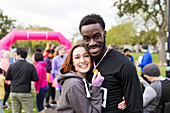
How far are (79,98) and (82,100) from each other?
1.4 inches

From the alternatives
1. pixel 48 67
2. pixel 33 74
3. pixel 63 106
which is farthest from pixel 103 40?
pixel 48 67

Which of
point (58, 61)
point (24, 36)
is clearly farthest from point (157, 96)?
point (24, 36)

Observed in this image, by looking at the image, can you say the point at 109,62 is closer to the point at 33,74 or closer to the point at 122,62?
the point at 122,62

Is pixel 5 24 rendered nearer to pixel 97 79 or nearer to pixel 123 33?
pixel 123 33

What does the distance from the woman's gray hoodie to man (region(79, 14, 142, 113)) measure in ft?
0.32

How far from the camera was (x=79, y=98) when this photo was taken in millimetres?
1547

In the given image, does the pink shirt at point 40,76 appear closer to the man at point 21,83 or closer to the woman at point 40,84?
the woman at point 40,84

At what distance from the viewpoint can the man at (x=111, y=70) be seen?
4.83 feet

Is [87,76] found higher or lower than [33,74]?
higher

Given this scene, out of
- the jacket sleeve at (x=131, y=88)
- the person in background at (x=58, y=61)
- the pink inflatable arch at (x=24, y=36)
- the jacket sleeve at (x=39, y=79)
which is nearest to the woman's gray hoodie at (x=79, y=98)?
the jacket sleeve at (x=131, y=88)

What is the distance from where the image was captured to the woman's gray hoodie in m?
1.54

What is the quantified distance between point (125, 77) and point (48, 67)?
4754mm

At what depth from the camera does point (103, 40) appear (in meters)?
1.69

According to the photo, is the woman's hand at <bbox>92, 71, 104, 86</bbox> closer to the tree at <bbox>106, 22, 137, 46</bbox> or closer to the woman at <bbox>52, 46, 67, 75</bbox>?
the woman at <bbox>52, 46, 67, 75</bbox>
